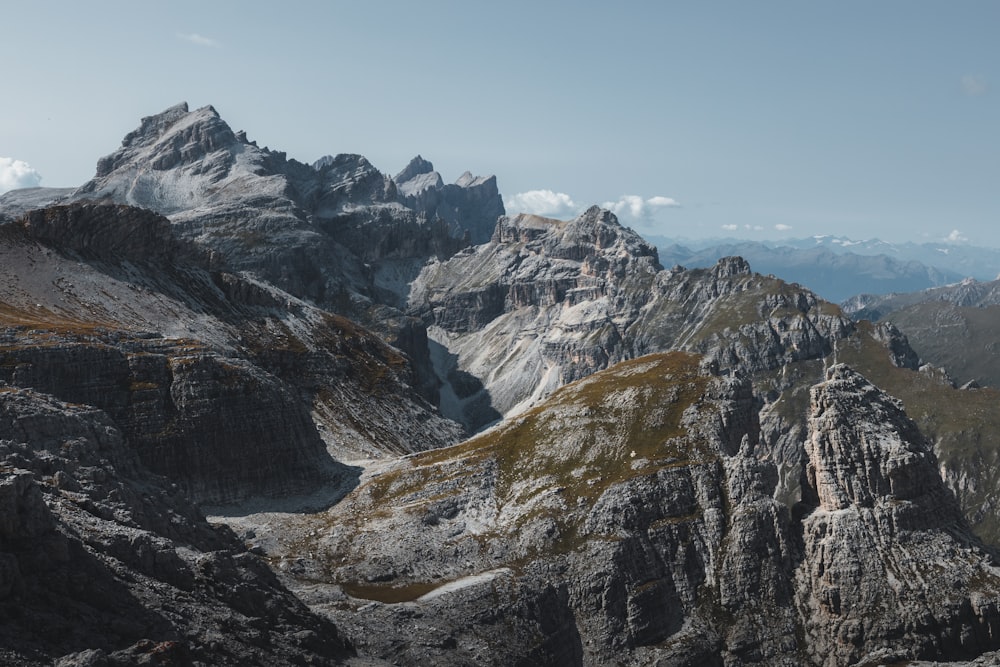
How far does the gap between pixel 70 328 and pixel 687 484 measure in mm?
106558

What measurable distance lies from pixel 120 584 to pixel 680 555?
66105 mm

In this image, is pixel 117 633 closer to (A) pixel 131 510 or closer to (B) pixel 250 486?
(A) pixel 131 510

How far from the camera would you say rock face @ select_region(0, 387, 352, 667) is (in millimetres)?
56094

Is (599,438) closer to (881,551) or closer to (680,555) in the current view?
(680,555)

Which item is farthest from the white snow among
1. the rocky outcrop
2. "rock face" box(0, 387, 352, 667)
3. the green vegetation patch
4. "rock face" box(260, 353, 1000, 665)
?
the rocky outcrop

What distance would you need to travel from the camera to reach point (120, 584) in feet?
212

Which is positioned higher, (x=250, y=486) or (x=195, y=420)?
(x=195, y=420)

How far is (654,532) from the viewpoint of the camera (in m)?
111

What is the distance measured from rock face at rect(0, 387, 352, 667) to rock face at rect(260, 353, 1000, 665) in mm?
16302

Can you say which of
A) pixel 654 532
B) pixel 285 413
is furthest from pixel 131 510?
pixel 285 413

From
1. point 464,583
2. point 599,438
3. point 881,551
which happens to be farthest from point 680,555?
point 464,583

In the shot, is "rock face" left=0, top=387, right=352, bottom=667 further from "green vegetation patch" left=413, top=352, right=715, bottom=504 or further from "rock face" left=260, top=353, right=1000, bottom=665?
"green vegetation patch" left=413, top=352, right=715, bottom=504

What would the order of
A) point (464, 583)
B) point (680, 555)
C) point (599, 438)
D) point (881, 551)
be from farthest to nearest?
point (599, 438) < point (680, 555) < point (464, 583) < point (881, 551)

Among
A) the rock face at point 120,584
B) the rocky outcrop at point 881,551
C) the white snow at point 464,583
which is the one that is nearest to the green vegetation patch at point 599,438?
the white snow at point 464,583
